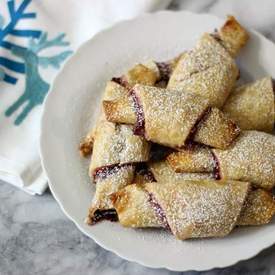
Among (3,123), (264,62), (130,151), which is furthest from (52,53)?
(264,62)

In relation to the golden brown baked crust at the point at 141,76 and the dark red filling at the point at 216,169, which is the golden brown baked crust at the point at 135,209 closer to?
the dark red filling at the point at 216,169

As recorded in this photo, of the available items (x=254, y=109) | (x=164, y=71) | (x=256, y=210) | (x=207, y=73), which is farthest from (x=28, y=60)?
(x=256, y=210)

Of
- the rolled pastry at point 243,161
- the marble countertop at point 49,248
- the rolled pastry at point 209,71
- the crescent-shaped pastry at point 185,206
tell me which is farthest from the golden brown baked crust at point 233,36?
the marble countertop at point 49,248

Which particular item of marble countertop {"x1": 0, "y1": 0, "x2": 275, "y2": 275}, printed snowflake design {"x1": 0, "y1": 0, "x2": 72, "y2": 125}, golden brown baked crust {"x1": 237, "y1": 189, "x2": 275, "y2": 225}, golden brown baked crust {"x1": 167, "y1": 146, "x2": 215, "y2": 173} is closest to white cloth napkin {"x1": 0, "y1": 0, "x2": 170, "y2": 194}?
printed snowflake design {"x1": 0, "y1": 0, "x2": 72, "y2": 125}

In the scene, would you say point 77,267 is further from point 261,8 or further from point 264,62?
point 261,8

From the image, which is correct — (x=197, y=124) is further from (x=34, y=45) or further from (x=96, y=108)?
(x=34, y=45)

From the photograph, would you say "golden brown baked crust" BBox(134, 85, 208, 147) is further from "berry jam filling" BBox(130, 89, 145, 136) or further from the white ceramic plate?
the white ceramic plate
